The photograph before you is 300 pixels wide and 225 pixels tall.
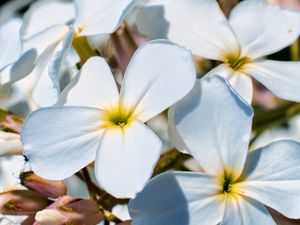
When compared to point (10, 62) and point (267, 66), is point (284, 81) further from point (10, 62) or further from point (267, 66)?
point (10, 62)

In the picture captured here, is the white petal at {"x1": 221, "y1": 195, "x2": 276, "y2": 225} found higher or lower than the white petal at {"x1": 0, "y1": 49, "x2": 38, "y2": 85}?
lower

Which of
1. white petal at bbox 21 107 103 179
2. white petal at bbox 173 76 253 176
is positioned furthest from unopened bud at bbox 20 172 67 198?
white petal at bbox 173 76 253 176

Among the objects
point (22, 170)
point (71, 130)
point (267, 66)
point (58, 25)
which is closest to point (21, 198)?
point (22, 170)

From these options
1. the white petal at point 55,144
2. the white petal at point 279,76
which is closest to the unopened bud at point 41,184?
the white petal at point 55,144

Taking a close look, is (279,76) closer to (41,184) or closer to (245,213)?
(245,213)

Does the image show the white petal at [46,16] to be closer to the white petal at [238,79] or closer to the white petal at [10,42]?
the white petal at [10,42]

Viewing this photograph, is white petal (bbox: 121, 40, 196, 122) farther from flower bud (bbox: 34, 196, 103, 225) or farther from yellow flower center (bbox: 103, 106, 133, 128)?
flower bud (bbox: 34, 196, 103, 225)
